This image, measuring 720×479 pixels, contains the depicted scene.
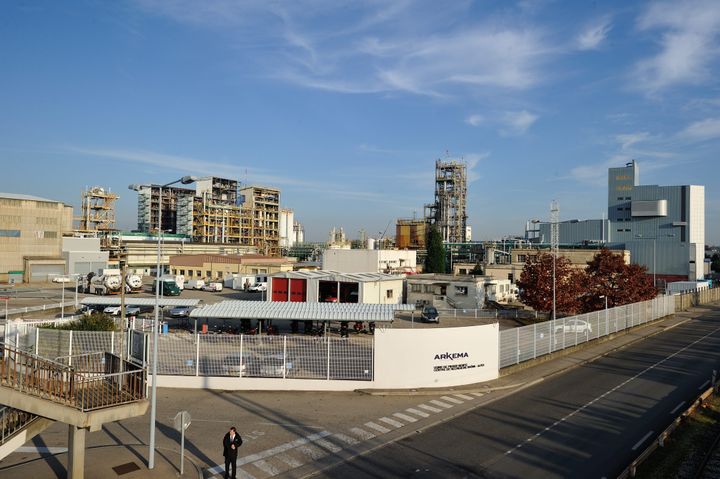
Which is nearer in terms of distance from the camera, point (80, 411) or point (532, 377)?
point (80, 411)

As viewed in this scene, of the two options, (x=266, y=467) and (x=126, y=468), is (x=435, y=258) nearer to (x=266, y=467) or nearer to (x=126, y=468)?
(x=266, y=467)

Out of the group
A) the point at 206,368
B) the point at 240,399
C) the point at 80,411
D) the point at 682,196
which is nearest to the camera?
the point at 80,411

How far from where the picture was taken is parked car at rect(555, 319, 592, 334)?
1136 inches

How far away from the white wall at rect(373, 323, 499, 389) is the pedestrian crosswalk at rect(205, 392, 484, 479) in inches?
76.8

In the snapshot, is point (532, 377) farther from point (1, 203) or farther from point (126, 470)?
point (1, 203)

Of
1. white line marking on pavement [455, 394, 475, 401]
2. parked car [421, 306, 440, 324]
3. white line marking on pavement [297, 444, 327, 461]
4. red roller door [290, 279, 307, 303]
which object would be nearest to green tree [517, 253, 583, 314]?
parked car [421, 306, 440, 324]

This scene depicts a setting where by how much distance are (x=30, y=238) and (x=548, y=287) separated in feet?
221

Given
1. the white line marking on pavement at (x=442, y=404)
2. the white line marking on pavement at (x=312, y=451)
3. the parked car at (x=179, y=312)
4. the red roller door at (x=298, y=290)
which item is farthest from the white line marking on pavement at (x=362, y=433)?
the red roller door at (x=298, y=290)

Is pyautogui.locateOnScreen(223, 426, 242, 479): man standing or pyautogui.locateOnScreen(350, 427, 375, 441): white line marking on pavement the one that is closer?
pyautogui.locateOnScreen(223, 426, 242, 479): man standing

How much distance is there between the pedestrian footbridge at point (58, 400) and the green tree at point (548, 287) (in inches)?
1397

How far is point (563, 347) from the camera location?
29.2 meters

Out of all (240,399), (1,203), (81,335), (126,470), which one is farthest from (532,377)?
(1,203)

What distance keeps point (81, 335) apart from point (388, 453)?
15.1 m

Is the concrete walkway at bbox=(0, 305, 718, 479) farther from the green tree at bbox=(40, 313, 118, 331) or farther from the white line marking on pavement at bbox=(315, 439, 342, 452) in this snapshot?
the green tree at bbox=(40, 313, 118, 331)
